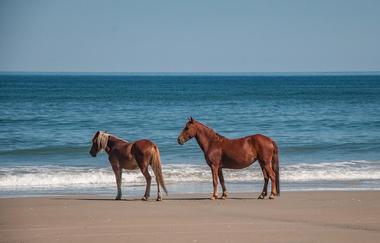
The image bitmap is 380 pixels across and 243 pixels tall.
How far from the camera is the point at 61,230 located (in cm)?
1038

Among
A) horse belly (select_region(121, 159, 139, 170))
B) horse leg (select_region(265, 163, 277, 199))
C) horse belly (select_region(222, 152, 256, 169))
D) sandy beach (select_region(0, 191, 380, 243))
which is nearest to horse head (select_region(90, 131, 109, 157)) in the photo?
horse belly (select_region(121, 159, 139, 170))

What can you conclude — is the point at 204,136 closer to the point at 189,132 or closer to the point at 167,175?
the point at 189,132

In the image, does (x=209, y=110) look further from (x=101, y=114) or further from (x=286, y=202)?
(x=286, y=202)

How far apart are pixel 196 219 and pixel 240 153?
3.01 meters

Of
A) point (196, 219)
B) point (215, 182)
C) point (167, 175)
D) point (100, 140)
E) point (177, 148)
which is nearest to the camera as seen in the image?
point (196, 219)

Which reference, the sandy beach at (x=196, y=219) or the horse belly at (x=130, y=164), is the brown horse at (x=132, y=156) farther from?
the sandy beach at (x=196, y=219)

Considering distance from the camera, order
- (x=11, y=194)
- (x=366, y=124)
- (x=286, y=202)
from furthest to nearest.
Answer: (x=366, y=124), (x=11, y=194), (x=286, y=202)

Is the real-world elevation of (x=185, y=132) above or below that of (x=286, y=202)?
above

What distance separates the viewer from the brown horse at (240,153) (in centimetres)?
1398

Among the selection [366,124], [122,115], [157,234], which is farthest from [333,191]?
[122,115]

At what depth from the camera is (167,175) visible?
1869cm

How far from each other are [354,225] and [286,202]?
2.67 m

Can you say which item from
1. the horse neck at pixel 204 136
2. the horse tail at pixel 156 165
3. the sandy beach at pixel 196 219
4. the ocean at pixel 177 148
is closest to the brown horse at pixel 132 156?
the horse tail at pixel 156 165

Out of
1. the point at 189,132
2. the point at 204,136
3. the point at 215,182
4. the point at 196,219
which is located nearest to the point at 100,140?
the point at 189,132
